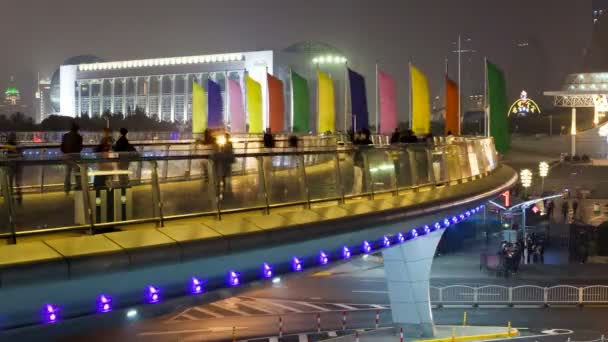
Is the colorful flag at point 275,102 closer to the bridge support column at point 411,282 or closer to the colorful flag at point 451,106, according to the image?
the colorful flag at point 451,106

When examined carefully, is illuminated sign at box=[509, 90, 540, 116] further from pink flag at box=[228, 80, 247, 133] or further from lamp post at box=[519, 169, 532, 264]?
pink flag at box=[228, 80, 247, 133]

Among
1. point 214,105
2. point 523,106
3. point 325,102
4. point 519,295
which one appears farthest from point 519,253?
point 523,106

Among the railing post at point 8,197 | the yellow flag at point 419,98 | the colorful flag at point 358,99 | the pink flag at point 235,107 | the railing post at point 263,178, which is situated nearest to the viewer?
the railing post at point 8,197

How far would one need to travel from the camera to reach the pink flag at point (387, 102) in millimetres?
41531

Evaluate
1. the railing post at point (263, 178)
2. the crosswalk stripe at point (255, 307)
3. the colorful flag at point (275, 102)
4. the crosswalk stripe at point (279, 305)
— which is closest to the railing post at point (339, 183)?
the railing post at point (263, 178)

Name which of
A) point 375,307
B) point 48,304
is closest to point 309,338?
point 375,307

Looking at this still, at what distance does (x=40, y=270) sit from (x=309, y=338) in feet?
68.2

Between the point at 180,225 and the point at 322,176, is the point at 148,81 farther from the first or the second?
the point at 180,225

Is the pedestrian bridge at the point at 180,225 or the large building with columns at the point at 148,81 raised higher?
the large building with columns at the point at 148,81

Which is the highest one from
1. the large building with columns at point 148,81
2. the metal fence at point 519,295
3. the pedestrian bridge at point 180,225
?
the large building with columns at point 148,81

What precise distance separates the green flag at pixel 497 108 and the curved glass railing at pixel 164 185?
→ 53.8ft

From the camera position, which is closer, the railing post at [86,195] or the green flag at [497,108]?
the railing post at [86,195]

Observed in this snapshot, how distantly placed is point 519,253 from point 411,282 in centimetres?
1533

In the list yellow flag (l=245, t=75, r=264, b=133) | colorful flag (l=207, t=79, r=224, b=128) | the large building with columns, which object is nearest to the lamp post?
yellow flag (l=245, t=75, r=264, b=133)
